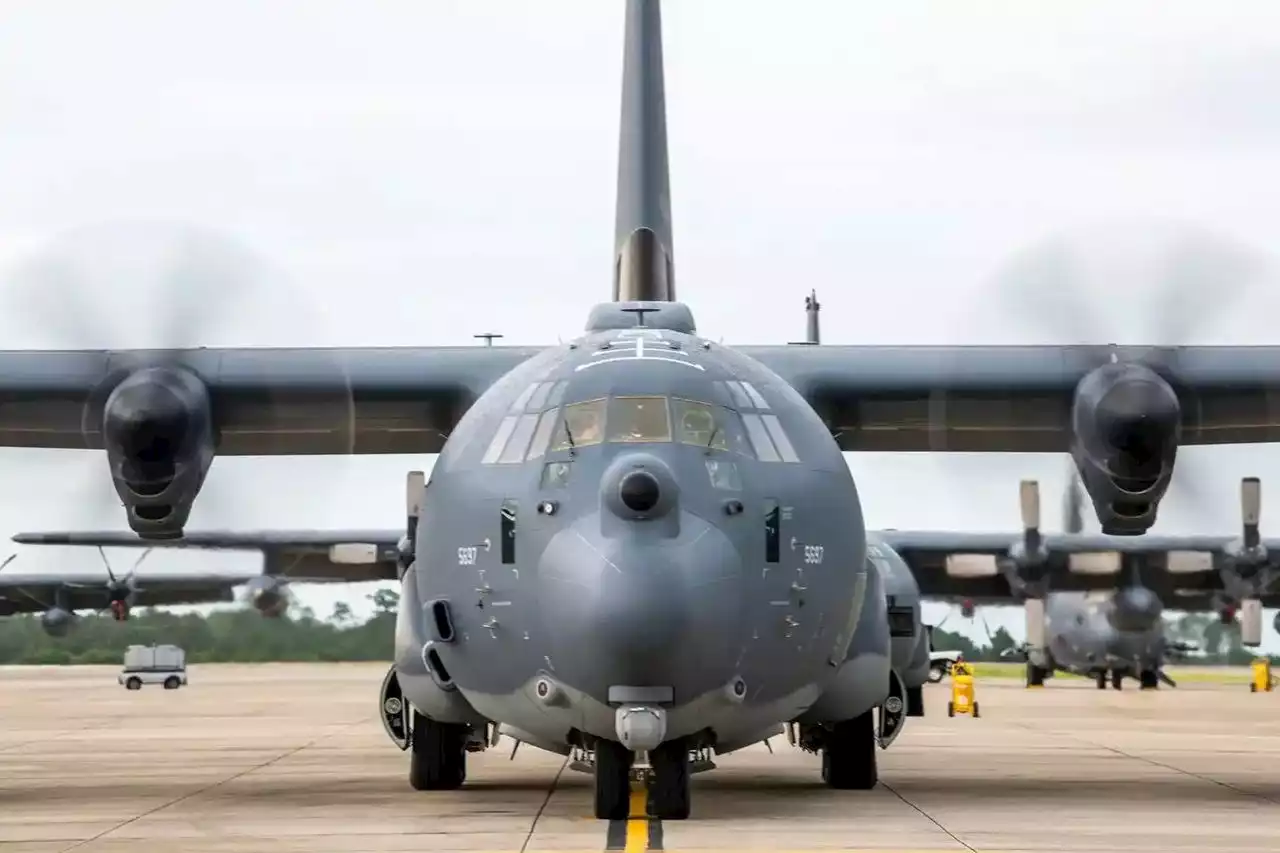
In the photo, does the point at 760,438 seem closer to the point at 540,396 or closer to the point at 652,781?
the point at 540,396

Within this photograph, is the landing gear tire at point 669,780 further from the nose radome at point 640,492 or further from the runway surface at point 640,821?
the nose radome at point 640,492

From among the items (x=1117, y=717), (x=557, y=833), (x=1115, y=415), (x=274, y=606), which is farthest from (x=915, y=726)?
(x=274, y=606)

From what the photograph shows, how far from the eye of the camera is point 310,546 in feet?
166

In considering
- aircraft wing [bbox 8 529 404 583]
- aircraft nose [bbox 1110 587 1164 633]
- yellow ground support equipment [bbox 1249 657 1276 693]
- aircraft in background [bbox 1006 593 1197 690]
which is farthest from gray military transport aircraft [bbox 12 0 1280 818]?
yellow ground support equipment [bbox 1249 657 1276 693]

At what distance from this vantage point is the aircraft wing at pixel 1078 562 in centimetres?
4772

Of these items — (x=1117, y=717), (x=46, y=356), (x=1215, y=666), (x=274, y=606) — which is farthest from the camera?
(x=1215, y=666)

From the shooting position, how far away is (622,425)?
43.5 feet

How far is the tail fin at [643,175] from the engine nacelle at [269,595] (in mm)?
44460

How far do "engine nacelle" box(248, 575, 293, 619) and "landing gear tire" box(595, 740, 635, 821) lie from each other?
49.5 metres

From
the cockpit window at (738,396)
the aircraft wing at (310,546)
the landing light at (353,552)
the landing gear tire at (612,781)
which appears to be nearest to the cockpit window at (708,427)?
the cockpit window at (738,396)

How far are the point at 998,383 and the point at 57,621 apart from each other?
2218 inches

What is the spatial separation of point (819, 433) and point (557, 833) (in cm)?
359

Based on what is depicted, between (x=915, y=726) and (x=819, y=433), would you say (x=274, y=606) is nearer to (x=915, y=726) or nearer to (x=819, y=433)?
(x=915, y=726)

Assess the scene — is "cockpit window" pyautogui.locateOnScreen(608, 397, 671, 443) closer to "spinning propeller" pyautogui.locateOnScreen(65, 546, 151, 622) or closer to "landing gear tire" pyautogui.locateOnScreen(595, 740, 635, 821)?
"landing gear tire" pyautogui.locateOnScreen(595, 740, 635, 821)
